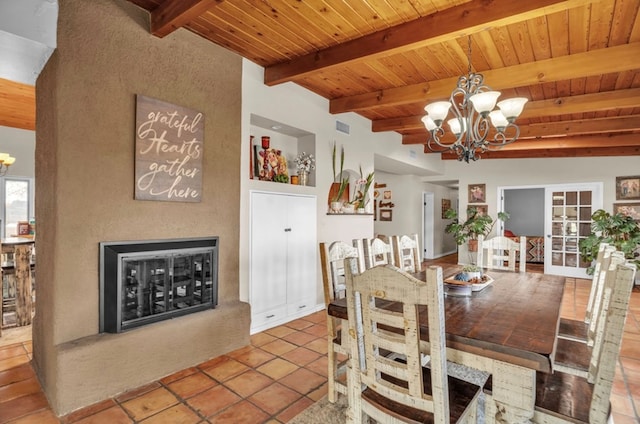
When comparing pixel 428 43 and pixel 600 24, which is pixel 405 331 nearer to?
pixel 428 43

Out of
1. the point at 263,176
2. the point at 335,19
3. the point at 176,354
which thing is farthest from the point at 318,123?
the point at 176,354

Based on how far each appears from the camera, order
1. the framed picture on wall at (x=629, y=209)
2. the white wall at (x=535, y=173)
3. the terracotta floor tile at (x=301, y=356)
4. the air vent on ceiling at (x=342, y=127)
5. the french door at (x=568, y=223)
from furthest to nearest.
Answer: the french door at (x=568, y=223), the white wall at (x=535, y=173), the framed picture on wall at (x=629, y=209), the air vent on ceiling at (x=342, y=127), the terracotta floor tile at (x=301, y=356)

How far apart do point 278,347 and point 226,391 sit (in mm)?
790

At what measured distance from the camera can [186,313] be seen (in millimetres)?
2725

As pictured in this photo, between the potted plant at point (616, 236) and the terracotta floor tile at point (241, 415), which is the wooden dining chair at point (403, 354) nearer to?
the terracotta floor tile at point (241, 415)

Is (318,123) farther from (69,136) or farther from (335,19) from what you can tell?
(69,136)

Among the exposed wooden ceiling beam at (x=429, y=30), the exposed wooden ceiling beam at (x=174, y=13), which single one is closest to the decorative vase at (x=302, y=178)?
the exposed wooden ceiling beam at (x=429, y=30)

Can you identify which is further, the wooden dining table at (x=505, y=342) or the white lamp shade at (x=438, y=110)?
the white lamp shade at (x=438, y=110)

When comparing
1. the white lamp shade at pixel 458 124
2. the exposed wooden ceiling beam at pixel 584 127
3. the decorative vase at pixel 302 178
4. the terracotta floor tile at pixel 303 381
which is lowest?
the terracotta floor tile at pixel 303 381

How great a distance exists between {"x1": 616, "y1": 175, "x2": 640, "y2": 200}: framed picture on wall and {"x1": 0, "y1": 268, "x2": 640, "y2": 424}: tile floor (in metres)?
4.71

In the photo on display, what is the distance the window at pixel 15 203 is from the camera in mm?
5816

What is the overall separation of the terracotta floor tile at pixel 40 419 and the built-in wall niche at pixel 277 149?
233 cm

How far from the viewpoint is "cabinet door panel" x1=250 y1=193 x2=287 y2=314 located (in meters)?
3.43

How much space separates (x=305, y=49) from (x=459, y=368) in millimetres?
3067
